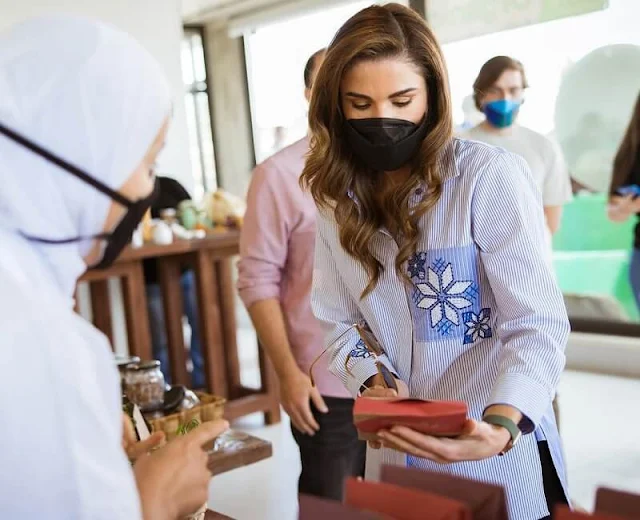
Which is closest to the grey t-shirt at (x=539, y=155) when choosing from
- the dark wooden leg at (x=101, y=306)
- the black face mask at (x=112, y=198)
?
the dark wooden leg at (x=101, y=306)

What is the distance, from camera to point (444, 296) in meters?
1.47

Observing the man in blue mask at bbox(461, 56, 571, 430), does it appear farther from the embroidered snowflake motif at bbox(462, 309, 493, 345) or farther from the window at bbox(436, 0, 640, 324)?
the embroidered snowflake motif at bbox(462, 309, 493, 345)

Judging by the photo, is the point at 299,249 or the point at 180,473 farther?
the point at 299,249

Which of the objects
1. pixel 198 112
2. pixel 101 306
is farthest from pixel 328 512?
pixel 198 112

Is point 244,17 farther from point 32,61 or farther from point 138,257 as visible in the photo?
point 32,61

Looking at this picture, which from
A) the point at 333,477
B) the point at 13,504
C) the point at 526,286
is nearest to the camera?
the point at 13,504

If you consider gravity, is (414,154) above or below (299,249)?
above

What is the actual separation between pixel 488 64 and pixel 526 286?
2.59 m

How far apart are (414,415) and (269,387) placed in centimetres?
360

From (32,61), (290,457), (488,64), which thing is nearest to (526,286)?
(32,61)

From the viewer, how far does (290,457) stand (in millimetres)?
4277

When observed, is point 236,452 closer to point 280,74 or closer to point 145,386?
point 145,386

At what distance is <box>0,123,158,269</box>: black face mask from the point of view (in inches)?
37.4

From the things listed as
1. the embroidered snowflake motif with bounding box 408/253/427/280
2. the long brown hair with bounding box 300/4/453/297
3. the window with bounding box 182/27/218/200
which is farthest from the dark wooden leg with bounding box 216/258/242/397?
the window with bounding box 182/27/218/200
